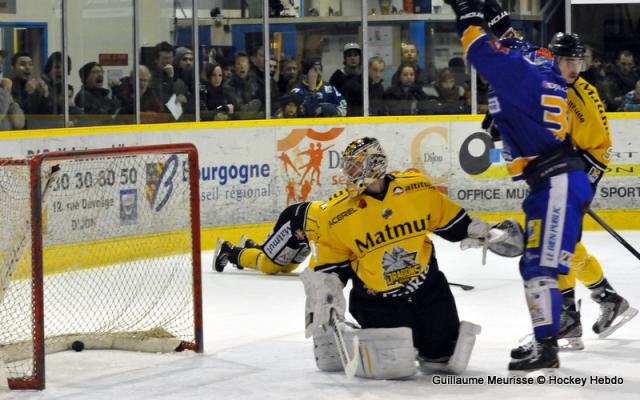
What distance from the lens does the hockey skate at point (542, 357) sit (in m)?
4.54

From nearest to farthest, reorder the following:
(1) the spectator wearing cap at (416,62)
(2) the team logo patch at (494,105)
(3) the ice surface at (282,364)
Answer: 1. (3) the ice surface at (282,364)
2. (2) the team logo patch at (494,105)
3. (1) the spectator wearing cap at (416,62)

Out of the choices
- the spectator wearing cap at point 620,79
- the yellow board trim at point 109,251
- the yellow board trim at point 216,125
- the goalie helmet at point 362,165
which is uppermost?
the spectator wearing cap at point 620,79

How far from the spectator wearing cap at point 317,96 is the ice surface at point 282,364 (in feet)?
9.43

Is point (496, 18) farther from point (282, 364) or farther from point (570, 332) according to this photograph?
point (282, 364)

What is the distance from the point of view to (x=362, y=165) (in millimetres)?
4539

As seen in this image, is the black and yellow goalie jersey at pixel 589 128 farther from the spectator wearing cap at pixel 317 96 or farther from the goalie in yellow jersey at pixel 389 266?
the spectator wearing cap at pixel 317 96

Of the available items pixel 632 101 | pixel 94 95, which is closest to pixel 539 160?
pixel 94 95

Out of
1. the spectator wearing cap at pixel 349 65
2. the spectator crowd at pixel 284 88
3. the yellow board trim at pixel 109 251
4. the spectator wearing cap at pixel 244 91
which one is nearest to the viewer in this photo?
the yellow board trim at pixel 109 251

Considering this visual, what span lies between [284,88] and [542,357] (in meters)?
5.49

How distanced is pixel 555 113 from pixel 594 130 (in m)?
0.86

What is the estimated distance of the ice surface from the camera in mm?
4422

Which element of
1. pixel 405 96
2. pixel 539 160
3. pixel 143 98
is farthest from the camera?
pixel 405 96

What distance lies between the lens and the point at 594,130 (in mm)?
5406

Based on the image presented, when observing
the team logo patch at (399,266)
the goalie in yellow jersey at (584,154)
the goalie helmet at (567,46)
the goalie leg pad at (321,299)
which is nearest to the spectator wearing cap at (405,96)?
the goalie in yellow jersey at (584,154)
